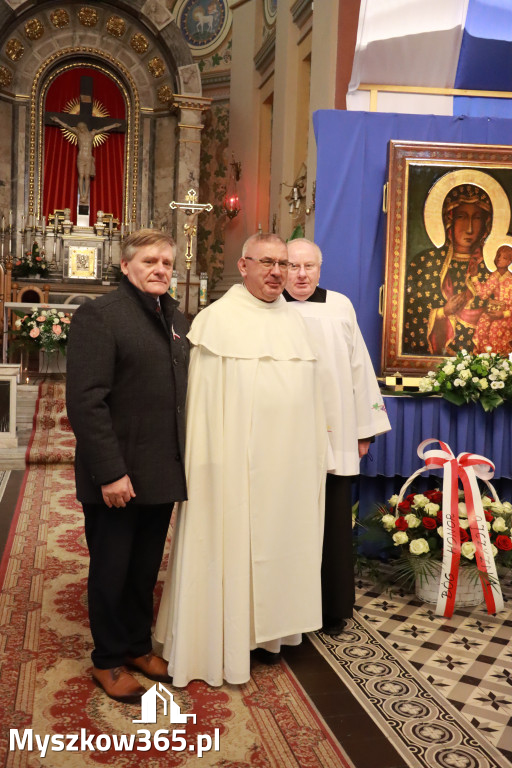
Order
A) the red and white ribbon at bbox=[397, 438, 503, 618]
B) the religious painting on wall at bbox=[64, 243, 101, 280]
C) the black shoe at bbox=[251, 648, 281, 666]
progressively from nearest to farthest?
the black shoe at bbox=[251, 648, 281, 666], the red and white ribbon at bbox=[397, 438, 503, 618], the religious painting on wall at bbox=[64, 243, 101, 280]

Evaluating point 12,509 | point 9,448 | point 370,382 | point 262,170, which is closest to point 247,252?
point 370,382

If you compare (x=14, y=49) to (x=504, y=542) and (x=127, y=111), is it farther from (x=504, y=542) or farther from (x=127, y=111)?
(x=504, y=542)

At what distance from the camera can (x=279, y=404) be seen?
129 inches

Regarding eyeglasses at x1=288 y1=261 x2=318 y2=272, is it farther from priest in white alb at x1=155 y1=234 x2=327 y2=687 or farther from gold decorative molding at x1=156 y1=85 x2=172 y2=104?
gold decorative molding at x1=156 y1=85 x2=172 y2=104

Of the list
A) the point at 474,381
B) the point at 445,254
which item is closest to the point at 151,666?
the point at 474,381

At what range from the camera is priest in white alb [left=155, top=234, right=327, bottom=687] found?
124 inches

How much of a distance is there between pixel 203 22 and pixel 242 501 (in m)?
14.6

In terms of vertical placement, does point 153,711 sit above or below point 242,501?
below

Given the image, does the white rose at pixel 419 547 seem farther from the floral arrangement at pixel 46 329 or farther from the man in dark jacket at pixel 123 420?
the floral arrangement at pixel 46 329

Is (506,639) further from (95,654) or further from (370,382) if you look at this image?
(95,654)

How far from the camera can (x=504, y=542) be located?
4.36 metres

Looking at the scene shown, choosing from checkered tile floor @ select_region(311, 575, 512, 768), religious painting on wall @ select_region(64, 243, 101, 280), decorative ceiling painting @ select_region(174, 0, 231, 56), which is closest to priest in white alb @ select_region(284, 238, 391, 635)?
checkered tile floor @ select_region(311, 575, 512, 768)

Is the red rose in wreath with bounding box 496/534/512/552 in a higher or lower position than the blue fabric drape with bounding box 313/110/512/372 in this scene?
lower

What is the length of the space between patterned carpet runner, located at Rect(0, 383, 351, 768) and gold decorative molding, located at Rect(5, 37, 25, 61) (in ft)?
40.4
